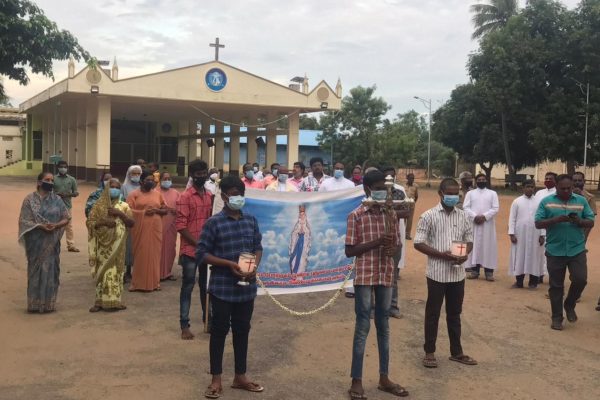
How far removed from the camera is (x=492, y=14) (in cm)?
4381

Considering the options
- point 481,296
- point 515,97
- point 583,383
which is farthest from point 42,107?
point 583,383

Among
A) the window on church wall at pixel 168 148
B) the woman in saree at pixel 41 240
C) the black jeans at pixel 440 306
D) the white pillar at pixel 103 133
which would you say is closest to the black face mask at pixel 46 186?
the woman in saree at pixel 41 240

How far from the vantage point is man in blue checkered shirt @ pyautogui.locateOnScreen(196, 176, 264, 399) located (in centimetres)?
429

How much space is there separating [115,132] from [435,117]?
23109mm

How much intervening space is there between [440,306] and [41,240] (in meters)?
4.46

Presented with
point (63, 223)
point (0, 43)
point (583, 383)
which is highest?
point (0, 43)

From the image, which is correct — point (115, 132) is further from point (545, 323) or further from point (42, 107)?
point (545, 323)

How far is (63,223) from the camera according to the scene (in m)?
6.78

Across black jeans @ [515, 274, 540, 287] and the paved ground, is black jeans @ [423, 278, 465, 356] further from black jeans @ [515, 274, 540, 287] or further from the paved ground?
black jeans @ [515, 274, 540, 287]

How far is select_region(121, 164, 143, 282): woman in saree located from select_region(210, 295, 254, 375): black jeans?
4.28 m

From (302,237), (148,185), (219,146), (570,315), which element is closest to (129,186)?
(148,185)

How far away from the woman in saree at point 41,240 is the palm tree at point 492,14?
1661 inches

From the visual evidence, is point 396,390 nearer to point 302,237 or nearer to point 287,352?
point 287,352

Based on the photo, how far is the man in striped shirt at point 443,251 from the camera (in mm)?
5188
